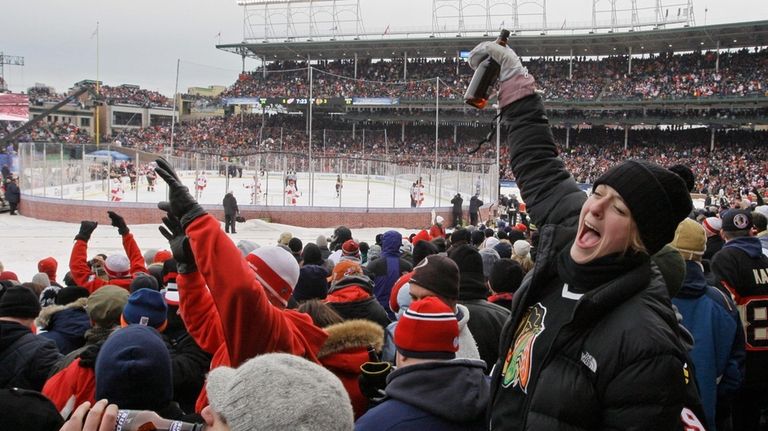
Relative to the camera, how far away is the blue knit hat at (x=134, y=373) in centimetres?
259

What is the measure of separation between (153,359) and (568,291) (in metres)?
1.61

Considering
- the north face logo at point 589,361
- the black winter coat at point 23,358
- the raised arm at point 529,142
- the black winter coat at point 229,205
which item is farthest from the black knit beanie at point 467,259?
the black winter coat at point 229,205

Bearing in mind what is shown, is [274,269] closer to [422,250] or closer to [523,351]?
[523,351]

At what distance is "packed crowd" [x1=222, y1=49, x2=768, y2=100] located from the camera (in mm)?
53344

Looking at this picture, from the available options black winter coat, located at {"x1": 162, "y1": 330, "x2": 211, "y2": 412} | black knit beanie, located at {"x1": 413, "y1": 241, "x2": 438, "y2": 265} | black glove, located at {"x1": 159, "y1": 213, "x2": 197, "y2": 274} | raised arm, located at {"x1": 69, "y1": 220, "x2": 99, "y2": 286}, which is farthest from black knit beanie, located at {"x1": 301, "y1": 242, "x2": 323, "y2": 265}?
black glove, located at {"x1": 159, "y1": 213, "x2": 197, "y2": 274}

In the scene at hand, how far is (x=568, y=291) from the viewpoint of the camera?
7.72 ft

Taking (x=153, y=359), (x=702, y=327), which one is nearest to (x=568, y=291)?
(x=153, y=359)

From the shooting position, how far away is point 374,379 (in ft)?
9.88

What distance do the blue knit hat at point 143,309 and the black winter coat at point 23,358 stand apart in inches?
18.5

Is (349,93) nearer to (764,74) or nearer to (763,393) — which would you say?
(764,74)

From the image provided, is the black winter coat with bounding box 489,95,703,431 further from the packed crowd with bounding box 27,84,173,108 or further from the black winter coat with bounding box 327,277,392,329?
the packed crowd with bounding box 27,84,173,108

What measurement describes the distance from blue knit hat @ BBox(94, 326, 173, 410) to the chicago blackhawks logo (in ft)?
4.41

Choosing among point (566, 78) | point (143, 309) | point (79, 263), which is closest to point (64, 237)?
point (79, 263)

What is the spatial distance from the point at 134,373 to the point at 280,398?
3.96 feet
